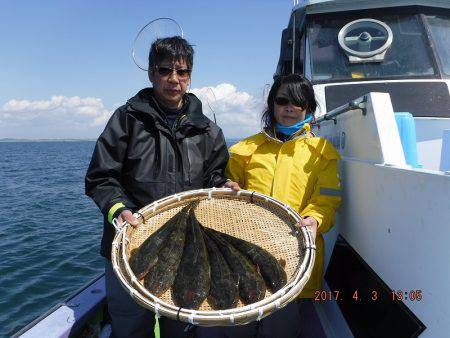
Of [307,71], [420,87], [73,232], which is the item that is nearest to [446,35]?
[420,87]

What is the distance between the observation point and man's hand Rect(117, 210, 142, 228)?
3.03 metres

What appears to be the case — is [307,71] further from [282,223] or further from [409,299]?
[409,299]

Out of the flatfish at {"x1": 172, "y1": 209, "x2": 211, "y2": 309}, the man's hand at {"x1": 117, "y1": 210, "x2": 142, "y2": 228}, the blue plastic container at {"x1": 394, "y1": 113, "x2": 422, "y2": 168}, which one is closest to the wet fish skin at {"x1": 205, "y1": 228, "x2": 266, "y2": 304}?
the flatfish at {"x1": 172, "y1": 209, "x2": 211, "y2": 309}

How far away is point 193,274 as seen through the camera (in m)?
2.77

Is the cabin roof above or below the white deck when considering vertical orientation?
above

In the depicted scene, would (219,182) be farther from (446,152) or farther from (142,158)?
(446,152)

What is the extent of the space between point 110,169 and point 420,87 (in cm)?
464

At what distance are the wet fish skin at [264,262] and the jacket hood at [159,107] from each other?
3.54ft

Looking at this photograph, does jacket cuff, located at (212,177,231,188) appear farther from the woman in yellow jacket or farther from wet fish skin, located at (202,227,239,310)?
wet fish skin, located at (202,227,239,310)

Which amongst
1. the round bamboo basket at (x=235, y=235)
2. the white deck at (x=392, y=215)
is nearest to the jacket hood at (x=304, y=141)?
the white deck at (x=392, y=215)

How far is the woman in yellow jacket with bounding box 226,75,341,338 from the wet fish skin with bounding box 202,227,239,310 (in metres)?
0.85

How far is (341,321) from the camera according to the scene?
3869 millimetres

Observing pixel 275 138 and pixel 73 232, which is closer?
pixel 275 138
